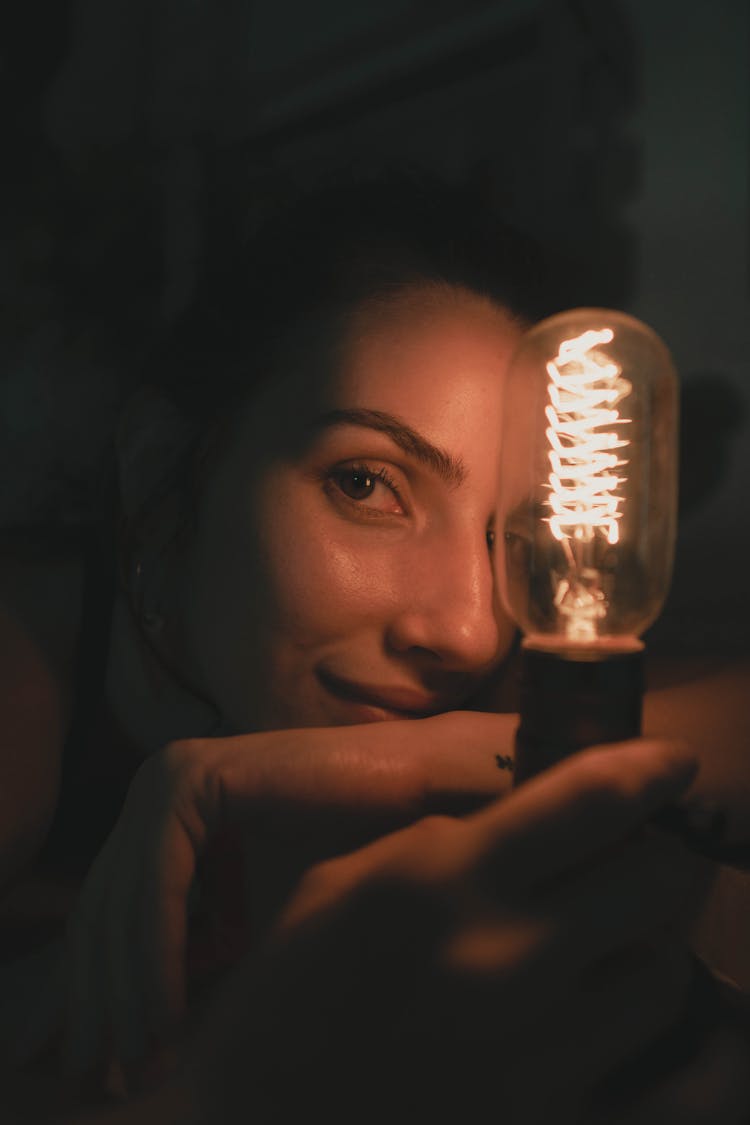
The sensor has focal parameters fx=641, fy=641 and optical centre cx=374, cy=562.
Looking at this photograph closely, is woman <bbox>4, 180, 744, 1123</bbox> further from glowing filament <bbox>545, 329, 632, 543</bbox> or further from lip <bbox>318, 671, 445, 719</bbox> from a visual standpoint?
glowing filament <bbox>545, 329, 632, 543</bbox>

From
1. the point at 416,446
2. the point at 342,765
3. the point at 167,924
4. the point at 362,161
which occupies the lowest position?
the point at 167,924

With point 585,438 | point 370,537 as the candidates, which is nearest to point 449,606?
point 370,537

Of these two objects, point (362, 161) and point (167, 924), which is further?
point (362, 161)

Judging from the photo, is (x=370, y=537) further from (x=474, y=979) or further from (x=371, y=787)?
(x=474, y=979)

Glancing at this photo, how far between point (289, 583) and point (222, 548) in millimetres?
128

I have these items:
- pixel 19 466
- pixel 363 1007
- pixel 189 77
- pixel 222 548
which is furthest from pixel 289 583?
pixel 189 77

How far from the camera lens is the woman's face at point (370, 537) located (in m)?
0.73

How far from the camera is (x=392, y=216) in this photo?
969 millimetres

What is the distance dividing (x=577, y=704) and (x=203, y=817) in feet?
1.16

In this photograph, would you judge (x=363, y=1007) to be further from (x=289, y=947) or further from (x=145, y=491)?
(x=145, y=491)

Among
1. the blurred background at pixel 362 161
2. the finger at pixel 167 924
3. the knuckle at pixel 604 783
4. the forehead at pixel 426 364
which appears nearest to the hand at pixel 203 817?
the finger at pixel 167 924

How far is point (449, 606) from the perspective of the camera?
716 mm

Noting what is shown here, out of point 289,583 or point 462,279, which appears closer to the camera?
point 289,583

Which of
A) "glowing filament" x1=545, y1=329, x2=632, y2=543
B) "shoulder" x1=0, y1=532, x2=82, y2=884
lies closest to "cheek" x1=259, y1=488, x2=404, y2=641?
"glowing filament" x1=545, y1=329, x2=632, y2=543
